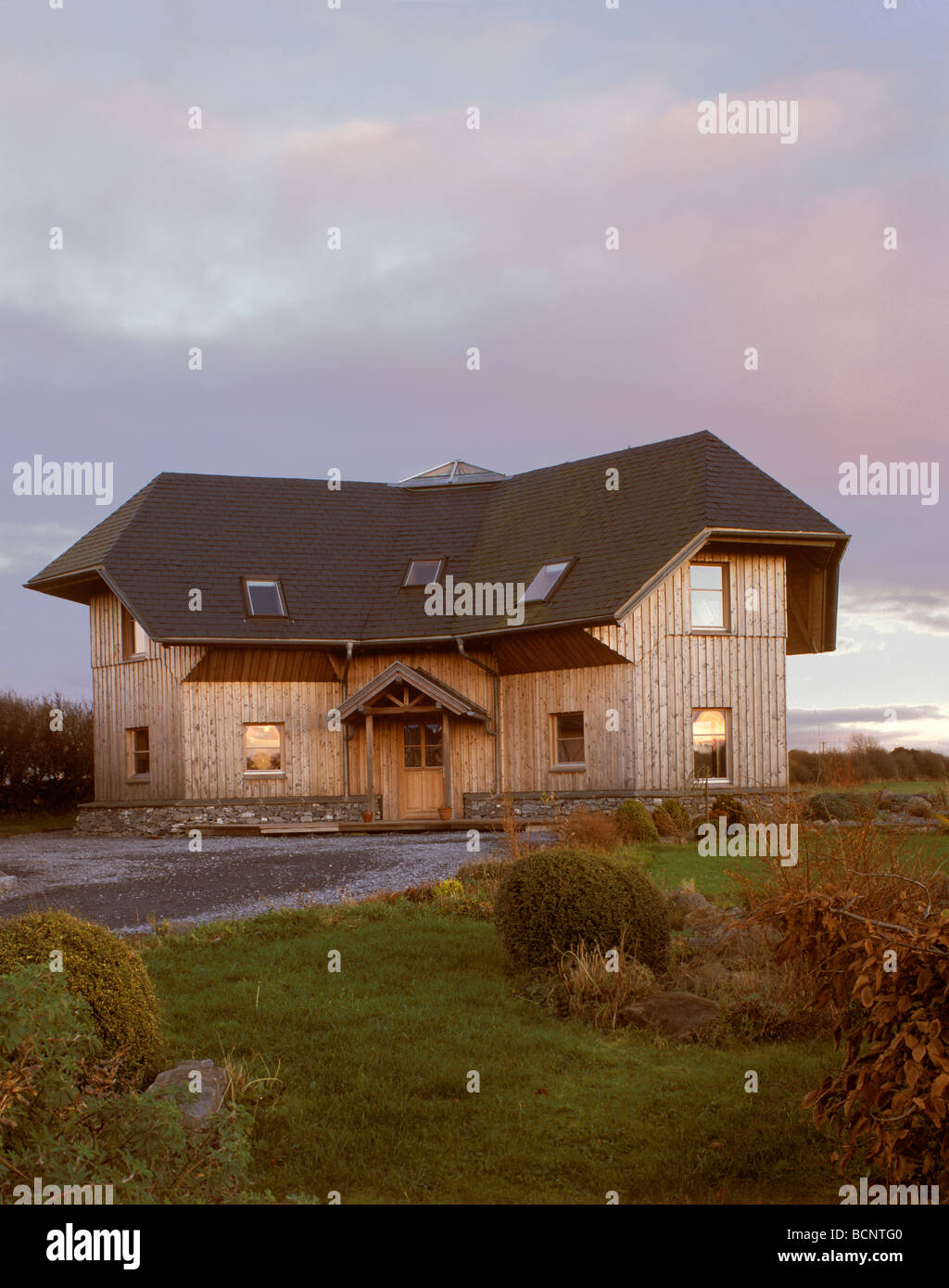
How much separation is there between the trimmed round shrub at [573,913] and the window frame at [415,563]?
63.0ft

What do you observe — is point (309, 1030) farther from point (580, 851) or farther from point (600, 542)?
point (600, 542)

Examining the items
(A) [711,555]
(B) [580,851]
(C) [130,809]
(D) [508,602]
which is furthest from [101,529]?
(B) [580,851]

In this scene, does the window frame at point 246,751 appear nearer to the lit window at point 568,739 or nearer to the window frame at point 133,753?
the window frame at point 133,753

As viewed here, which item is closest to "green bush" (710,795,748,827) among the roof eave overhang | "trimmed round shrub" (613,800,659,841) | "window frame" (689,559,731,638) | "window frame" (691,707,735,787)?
"trimmed round shrub" (613,800,659,841)

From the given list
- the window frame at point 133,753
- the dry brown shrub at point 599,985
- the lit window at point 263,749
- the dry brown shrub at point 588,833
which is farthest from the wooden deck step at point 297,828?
the dry brown shrub at point 599,985

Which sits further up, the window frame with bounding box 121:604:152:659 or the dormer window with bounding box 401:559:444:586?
the dormer window with bounding box 401:559:444:586

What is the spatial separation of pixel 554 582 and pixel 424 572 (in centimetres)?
453

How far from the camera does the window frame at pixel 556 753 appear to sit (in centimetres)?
2562

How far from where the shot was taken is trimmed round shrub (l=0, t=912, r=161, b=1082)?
23.4 feet

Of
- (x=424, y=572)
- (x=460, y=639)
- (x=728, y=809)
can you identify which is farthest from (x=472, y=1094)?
(x=424, y=572)

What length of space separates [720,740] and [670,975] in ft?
53.8

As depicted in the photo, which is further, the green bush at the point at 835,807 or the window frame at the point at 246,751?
the window frame at the point at 246,751

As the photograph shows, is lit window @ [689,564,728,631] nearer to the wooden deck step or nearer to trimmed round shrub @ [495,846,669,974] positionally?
the wooden deck step

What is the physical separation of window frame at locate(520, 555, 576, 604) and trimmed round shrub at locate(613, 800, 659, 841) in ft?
20.0
